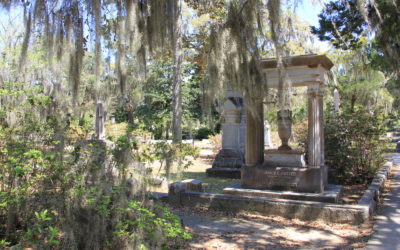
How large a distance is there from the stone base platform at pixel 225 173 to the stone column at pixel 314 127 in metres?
3.75

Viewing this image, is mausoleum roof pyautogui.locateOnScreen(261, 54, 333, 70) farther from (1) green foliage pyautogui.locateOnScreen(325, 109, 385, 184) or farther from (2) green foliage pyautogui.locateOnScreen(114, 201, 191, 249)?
(2) green foliage pyautogui.locateOnScreen(114, 201, 191, 249)

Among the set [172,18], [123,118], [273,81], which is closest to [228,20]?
[172,18]

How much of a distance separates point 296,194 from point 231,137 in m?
5.21

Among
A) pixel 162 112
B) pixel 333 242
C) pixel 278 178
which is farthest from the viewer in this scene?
pixel 162 112

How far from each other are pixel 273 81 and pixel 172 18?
258 cm

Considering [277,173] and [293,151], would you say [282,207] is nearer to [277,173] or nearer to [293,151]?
[277,173]

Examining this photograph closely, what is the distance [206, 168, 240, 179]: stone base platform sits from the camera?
34.2 feet

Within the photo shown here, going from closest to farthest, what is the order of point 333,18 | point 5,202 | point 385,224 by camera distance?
point 5,202 < point 385,224 < point 333,18

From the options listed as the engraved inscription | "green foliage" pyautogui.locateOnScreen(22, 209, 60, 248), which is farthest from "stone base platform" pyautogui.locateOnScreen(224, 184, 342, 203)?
"green foliage" pyautogui.locateOnScreen(22, 209, 60, 248)

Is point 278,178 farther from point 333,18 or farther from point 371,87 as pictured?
point 371,87

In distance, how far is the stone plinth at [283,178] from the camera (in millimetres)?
6656

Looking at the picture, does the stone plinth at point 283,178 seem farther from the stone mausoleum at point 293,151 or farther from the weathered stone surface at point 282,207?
the weathered stone surface at point 282,207

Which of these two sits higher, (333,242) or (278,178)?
(278,178)

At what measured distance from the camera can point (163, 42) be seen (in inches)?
228
